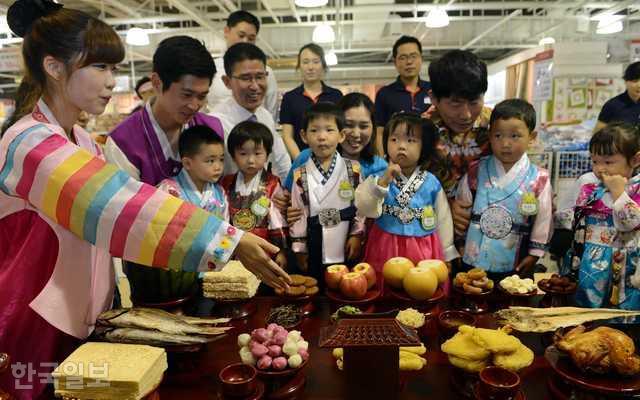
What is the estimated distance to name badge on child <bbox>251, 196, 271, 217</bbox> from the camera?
235 cm

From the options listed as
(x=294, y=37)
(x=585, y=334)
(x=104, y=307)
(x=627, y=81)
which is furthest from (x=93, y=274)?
(x=294, y=37)

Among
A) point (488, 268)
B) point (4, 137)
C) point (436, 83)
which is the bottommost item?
point (488, 268)

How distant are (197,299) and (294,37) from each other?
11.6 m

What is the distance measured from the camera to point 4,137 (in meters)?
1.23

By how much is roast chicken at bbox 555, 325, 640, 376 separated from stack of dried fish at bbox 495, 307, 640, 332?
20 centimetres

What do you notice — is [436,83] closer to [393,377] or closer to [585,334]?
[585,334]

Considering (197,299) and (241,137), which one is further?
(241,137)

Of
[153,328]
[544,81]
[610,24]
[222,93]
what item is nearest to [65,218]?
[153,328]

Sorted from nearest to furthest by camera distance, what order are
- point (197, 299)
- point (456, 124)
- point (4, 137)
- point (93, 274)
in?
point (4, 137) → point (93, 274) → point (197, 299) → point (456, 124)

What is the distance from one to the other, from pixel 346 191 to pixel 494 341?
49.0 inches

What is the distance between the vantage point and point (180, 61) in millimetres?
1899

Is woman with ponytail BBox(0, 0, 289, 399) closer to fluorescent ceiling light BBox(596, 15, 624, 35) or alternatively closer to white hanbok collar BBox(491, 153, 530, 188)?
white hanbok collar BBox(491, 153, 530, 188)

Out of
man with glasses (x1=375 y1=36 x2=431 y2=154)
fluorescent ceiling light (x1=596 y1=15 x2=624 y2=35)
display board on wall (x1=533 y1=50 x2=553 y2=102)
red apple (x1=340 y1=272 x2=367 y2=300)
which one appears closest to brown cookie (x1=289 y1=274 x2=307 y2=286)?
red apple (x1=340 y1=272 x2=367 y2=300)

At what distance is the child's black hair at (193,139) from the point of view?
2068 millimetres
